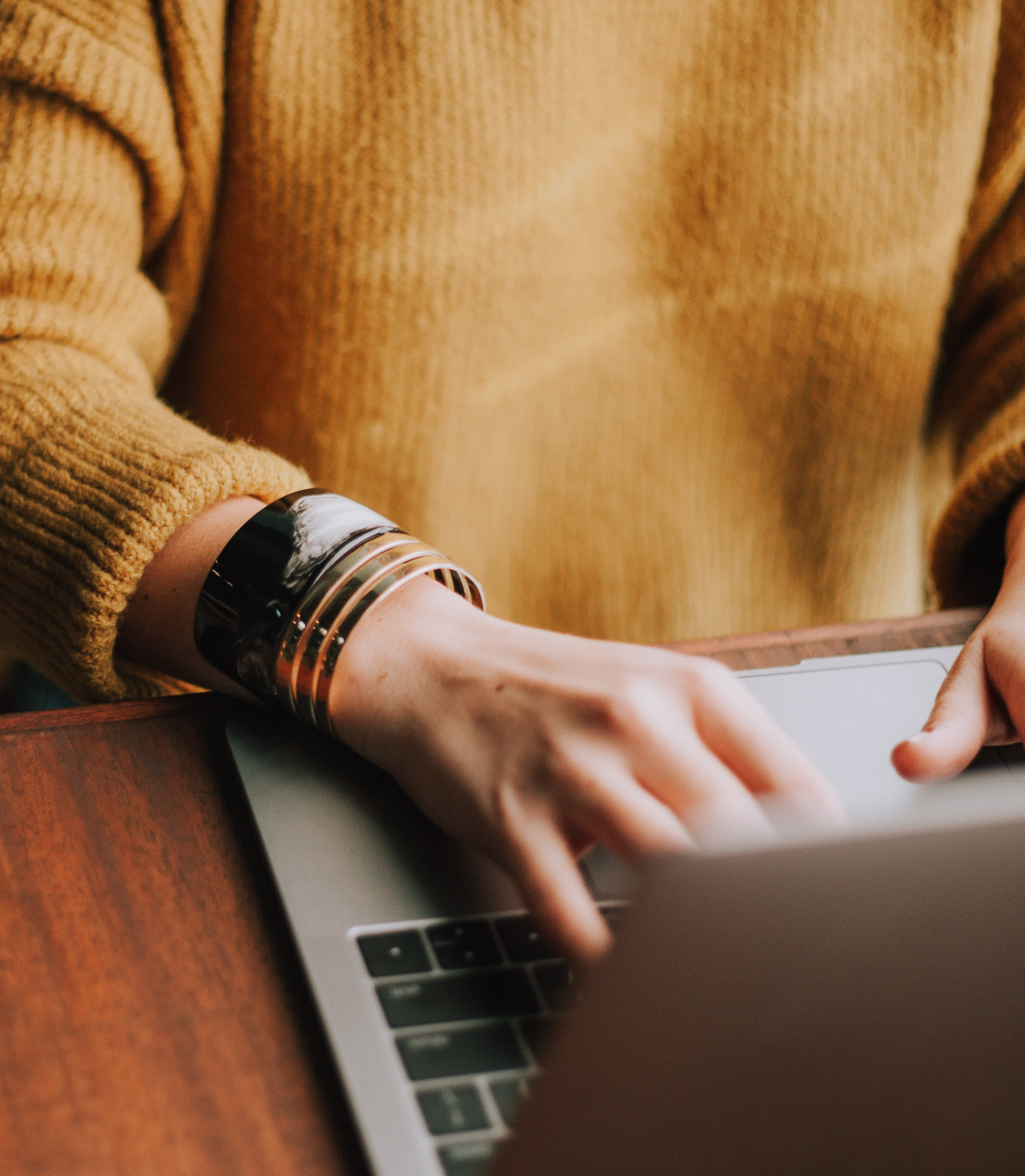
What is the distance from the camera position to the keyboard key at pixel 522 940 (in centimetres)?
28

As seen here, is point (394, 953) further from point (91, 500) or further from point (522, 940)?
point (91, 500)

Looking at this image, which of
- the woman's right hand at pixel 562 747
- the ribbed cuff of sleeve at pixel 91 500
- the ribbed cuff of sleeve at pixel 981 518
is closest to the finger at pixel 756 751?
the woman's right hand at pixel 562 747

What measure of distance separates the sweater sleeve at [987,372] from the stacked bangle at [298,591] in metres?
0.35

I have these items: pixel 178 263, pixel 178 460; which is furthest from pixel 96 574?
pixel 178 263

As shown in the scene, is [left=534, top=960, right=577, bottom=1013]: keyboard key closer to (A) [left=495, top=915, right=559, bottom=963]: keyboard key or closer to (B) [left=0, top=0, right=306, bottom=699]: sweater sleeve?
(A) [left=495, top=915, right=559, bottom=963]: keyboard key

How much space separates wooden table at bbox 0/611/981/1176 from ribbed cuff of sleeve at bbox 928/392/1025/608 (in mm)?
434

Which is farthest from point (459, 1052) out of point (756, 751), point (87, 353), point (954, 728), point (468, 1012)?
point (87, 353)

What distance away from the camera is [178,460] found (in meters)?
0.39

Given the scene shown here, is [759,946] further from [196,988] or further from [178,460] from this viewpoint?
[178,460]

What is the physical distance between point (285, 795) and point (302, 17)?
1.47 feet

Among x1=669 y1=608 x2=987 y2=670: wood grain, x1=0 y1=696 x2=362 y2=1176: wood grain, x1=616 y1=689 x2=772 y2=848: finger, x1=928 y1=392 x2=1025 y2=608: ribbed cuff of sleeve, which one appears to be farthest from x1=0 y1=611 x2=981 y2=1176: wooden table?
x1=928 y1=392 x2=1025 y2=608: ribbed cuff of sleeve

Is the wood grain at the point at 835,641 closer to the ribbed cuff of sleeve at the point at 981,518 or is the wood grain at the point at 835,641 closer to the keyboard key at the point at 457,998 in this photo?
the ribbed cuff of sleeve at the point at 981,518

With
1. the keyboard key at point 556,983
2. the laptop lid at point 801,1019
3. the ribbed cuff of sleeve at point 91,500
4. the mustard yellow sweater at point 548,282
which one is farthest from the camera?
the mustard yellow sweater at point 548,282

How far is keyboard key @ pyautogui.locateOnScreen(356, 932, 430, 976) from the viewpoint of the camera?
Answer: 0.89 feet
